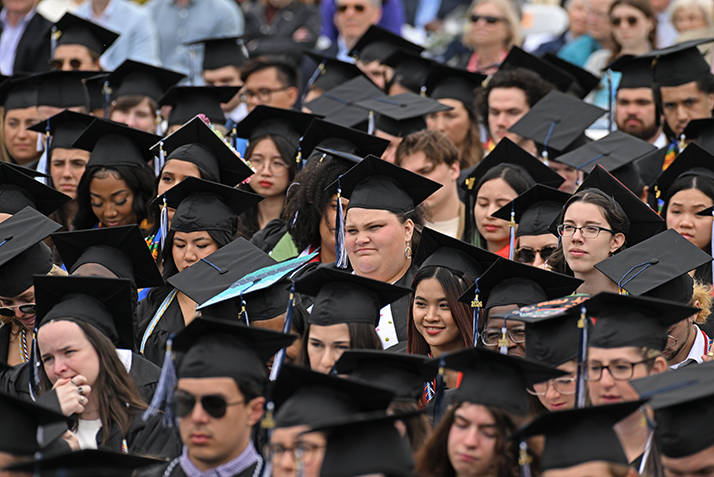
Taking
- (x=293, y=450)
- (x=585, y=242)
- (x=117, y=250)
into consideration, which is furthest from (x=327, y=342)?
(x=117, y=250)

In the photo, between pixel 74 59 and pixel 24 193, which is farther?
pixel 74 59

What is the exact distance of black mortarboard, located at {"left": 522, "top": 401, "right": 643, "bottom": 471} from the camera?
11.8 feet

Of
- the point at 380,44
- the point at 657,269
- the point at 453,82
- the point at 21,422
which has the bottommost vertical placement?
the point at 21,422

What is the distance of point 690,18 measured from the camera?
28.8 ft

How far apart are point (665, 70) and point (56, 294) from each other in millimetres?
4818

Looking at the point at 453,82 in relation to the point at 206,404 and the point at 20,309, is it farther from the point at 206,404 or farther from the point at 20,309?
the point at 206,404

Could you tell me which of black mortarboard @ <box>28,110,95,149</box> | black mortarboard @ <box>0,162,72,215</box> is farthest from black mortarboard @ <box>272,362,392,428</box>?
black mortarboard @ <box>28,110,95,149</box>

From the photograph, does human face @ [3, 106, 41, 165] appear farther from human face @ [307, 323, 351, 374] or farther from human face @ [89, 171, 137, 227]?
human face @ [307, 323, 351, 374]

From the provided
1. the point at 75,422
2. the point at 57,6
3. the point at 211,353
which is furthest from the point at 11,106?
the point at 211,353

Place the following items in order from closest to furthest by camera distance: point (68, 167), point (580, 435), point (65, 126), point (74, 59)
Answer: point (580, 435) < point (68, 167) < point (65, 126) < point (74, 59)

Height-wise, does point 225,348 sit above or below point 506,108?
below

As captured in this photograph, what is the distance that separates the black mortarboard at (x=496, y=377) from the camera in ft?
12.9

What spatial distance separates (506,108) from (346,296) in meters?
3.43

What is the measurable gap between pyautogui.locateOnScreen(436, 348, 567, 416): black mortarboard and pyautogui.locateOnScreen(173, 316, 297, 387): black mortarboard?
0.74m
